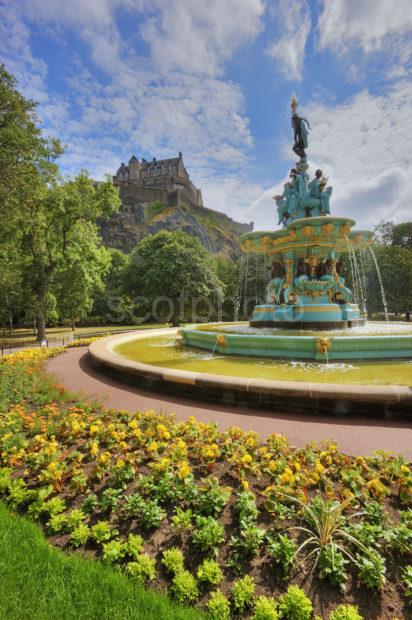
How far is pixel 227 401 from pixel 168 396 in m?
1.38

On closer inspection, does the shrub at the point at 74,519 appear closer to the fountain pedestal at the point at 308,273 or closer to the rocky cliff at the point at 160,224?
the fountain pedestal at the point at 308,273

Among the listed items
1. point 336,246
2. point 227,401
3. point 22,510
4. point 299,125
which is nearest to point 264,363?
point 227,401

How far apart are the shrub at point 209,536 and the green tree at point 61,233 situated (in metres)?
21.3

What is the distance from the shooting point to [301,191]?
18.1 metres

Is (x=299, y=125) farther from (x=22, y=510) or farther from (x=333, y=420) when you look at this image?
(x=22, y=510)

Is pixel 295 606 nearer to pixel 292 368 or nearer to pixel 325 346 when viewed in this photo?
pixel 292 368

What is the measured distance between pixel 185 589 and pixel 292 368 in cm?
649

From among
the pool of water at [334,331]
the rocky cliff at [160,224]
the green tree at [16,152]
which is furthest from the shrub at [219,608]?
the rocky cliff at [160,224]

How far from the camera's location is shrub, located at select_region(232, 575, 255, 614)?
1.99 meters

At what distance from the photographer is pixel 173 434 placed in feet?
13.8

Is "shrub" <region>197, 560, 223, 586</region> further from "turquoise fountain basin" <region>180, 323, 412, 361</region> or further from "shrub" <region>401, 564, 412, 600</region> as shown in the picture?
"turquoise fountain basin" <region>180, 323, 412, 361</region>

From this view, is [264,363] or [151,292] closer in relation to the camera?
[264,363]

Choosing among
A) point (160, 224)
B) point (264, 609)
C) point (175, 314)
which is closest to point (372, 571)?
point (264, 609)

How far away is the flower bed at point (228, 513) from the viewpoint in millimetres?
2098
